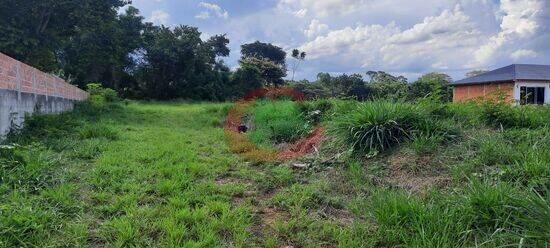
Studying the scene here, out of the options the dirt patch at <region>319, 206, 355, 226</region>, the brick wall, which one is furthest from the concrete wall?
the dirt patch at <region>319, 206, 355, 226</region>

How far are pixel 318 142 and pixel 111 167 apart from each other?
2.63 m

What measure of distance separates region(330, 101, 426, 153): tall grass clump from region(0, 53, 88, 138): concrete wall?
4.53 m

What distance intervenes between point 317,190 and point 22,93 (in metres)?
5.30

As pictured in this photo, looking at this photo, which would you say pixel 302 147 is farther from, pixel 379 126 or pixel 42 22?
pixel 42 22

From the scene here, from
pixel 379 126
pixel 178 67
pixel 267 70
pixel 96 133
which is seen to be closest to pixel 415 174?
pixel 379 126

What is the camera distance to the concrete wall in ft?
18.1

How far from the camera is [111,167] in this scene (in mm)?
4297

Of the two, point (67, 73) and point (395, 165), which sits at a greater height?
point (67, 73)

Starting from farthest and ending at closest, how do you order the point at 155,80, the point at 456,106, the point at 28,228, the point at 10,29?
the point at 155,80
the point at 10,29
the point at 456,106
the point at 28,228

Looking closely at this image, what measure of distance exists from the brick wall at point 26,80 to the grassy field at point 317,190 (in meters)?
0.86

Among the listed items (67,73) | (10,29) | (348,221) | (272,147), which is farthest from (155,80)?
(348,221)

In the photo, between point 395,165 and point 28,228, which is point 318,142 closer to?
point 395,165

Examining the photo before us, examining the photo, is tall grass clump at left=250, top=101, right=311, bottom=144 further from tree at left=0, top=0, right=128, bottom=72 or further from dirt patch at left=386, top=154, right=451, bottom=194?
tree at left=0, top=0, right=128, bottom=72

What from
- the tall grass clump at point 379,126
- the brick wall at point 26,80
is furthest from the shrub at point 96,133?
the tall grass clump at point 379,126
